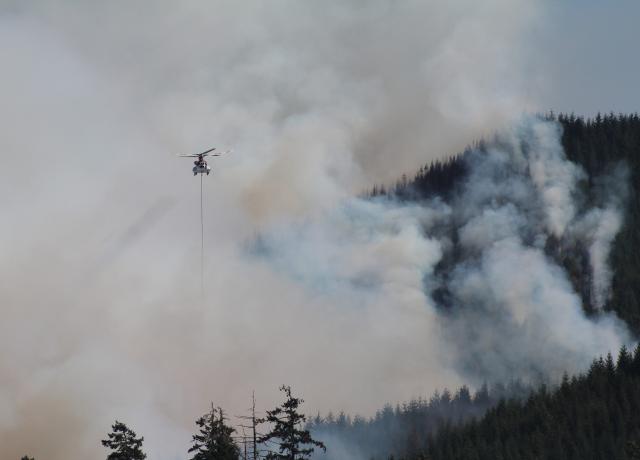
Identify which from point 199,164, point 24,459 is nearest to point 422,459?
point 24,459

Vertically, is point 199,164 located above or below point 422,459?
above

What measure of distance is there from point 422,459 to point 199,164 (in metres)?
71.3

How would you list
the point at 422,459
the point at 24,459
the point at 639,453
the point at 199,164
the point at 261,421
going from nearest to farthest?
1. the point at 261,421
2. the point at 639,453
3. the point at 24,459
4. the point at 422,459
5. the point at 199,164

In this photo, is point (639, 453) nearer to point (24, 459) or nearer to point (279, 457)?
point (279, 457)

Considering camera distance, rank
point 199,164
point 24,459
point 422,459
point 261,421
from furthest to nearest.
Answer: point 199,164 < point 422,459 < point 24,459 < point 261,421

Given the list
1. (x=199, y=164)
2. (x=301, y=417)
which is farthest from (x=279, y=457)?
(x=199, y=164)

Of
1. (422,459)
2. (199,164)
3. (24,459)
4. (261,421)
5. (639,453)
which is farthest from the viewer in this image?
(199,164)

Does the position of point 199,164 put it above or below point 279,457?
above

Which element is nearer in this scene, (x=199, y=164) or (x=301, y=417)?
(x=301, y=417)

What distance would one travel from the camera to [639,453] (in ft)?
336

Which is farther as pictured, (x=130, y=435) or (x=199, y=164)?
(x=199, y=164)

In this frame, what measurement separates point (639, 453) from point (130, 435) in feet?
143

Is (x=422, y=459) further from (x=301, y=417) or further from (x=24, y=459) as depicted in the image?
(x=24, y=459)

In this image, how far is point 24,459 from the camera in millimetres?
116875
